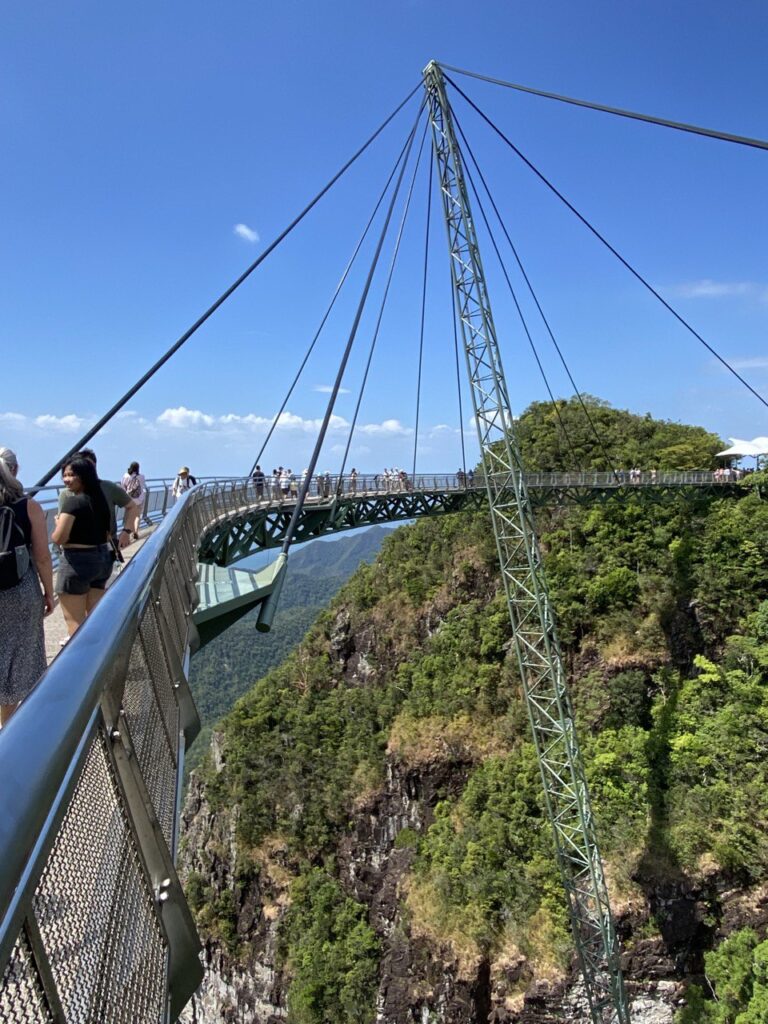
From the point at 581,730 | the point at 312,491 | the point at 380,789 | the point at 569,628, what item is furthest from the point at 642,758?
the point at 312,491

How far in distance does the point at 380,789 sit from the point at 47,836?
95.0 ft

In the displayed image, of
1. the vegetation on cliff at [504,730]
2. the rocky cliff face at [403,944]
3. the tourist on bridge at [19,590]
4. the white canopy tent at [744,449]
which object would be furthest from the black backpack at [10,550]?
the white canopy tent at [744,449]

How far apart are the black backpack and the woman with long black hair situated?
0.82 m

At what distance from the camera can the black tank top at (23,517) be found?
312 cm

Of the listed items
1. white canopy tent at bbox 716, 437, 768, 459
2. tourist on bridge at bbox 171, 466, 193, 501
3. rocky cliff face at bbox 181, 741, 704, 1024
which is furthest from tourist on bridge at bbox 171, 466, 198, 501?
white canopy tent at bbox 716, 437, 768, 459

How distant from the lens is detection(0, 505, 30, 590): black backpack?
3.02m

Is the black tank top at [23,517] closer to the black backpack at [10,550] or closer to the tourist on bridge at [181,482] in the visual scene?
the black backpack at [10,550]

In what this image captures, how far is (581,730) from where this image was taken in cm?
2262

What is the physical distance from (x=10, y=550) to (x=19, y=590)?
0.20 meters

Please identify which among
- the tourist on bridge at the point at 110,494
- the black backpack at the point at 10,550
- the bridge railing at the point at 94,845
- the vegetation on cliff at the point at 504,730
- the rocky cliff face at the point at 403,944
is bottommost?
the rocky cliff face at the point at 403,944

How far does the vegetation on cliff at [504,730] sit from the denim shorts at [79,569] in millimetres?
17163

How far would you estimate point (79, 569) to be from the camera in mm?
4000

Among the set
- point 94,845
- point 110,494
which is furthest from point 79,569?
point 94,845

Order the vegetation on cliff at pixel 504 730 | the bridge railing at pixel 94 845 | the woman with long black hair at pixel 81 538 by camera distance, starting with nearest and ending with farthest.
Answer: the bridge railing at pixel 94 845, the woman with long black hair at pixel 81 538, the vegetation on cliff at pixel 504 730
